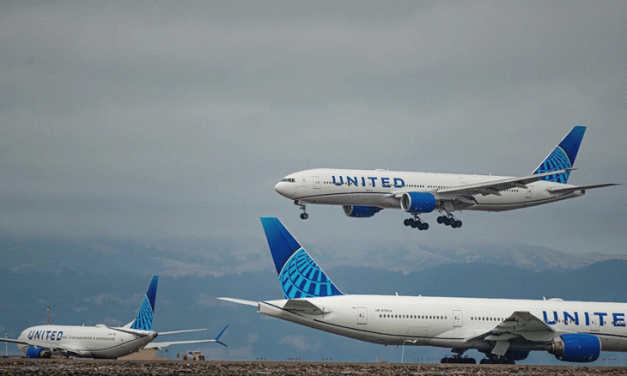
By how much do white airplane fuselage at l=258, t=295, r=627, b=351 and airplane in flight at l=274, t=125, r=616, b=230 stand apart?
19780 millimetres

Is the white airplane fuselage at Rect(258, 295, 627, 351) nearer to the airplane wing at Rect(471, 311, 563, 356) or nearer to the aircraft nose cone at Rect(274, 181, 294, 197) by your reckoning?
the airplane wing at Rect(471, 311, 563, 356)

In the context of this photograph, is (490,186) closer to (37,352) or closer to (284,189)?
(284,189)

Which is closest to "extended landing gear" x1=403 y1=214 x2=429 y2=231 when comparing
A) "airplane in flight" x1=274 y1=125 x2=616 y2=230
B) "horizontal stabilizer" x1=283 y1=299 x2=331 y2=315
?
"airplane in flight" x1=274 y1=125 x2=616 y2=230

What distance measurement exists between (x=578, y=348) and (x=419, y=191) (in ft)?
89.5

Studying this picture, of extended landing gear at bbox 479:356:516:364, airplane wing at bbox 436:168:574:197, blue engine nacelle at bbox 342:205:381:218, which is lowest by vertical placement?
extended landing gear at bbox 479:356:516:364

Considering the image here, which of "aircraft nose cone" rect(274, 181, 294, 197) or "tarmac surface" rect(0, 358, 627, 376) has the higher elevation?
"aircraft nose cone" rect(274, 181, 294, 197)

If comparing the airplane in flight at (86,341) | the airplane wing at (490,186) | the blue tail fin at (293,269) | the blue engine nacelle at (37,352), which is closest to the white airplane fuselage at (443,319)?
the blue tail fin at (293,269)

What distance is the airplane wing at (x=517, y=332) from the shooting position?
63.1 meters

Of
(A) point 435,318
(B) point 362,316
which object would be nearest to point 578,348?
(A) point 435,318

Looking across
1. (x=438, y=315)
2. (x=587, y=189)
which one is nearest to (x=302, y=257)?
(x=438, y=315)

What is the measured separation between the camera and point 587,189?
91562 mm

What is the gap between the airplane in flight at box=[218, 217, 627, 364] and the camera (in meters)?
60.8

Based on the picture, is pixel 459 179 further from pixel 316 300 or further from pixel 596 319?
pixel 316 300

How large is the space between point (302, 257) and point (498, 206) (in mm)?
33202
